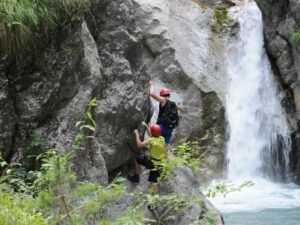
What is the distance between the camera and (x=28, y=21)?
673 cm

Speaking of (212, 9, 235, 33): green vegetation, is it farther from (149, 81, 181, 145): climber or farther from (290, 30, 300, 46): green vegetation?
(149, 81, 181, 145): climber

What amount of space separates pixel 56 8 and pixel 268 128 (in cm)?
1034

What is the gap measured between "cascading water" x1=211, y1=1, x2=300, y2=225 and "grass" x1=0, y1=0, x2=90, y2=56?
7.20 m

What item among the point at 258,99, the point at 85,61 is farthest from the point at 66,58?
the point at 258,99

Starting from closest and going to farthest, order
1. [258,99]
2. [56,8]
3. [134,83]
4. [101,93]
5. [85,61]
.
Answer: [56,8] → [85,61] → [101,93] → [134,83] → [258,99]

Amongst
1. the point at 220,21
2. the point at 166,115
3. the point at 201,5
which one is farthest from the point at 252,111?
the point at 166,115

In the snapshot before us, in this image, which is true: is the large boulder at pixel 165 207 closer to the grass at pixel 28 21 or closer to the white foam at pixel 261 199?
the white foam at pixel 261 199

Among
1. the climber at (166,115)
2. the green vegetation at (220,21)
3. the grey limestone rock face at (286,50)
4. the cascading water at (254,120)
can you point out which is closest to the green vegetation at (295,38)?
the grey limestone rock face at (286,50)

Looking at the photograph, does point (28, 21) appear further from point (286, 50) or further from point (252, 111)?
point (286, 50)

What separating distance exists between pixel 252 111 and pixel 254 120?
346 mm

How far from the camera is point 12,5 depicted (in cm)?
658

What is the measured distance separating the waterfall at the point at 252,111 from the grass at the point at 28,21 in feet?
30.0

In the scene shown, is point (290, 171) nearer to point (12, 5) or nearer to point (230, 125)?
point (230, 125)

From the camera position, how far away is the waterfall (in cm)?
1519
